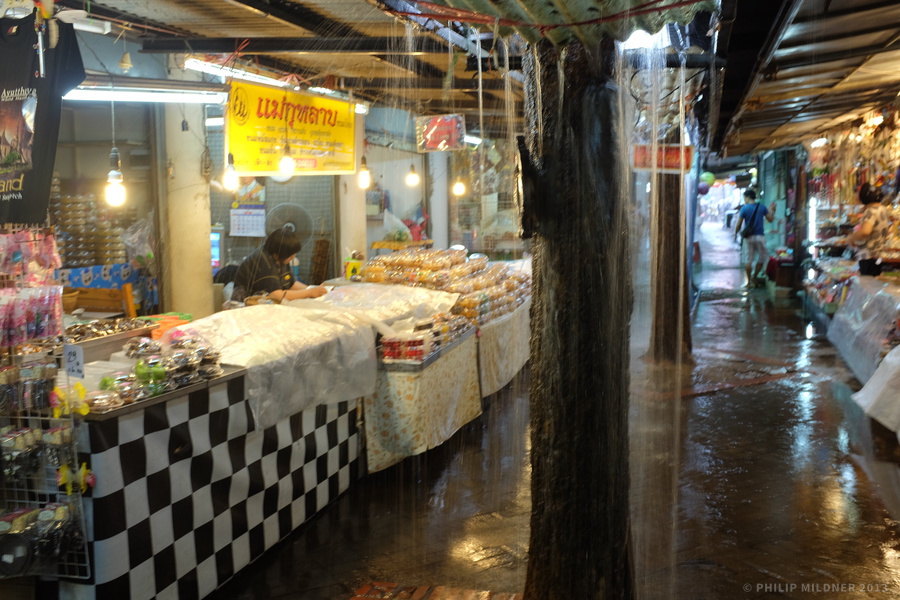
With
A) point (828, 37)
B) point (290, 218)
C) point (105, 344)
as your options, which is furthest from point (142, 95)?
point (828, 37)

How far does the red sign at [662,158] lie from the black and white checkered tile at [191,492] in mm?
4220

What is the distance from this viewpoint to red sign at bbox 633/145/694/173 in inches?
280

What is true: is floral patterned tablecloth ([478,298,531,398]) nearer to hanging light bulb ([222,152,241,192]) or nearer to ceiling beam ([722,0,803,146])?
hanging light bulb ([222,152,241,192])

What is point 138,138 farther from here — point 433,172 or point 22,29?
point 433,172

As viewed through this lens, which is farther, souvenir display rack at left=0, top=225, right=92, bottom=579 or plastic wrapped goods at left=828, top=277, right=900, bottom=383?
plastic wrapped goods at left=828, top=277, right=900, bottom=383

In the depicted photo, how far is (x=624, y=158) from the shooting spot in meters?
3.26

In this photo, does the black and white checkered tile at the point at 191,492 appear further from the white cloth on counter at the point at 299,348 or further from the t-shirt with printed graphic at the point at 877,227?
the t-shirt with printed graphic at the point at 877,227

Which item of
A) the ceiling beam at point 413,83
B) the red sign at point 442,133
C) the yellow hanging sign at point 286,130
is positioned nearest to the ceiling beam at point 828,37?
the ceiling beam at point 413,83

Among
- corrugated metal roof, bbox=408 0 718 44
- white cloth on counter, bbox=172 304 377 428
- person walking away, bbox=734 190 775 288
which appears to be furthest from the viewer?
person walking away, bbox=734 190 775 288

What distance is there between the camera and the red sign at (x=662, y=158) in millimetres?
7112

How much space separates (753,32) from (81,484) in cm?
545

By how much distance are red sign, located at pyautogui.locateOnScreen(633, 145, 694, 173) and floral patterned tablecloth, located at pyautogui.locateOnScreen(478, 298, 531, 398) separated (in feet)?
6.50

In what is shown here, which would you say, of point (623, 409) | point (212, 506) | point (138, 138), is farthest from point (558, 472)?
point (138, 138)

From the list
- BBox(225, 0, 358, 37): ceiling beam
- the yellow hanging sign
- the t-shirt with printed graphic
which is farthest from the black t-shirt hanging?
the t-shirt with printed graphic
